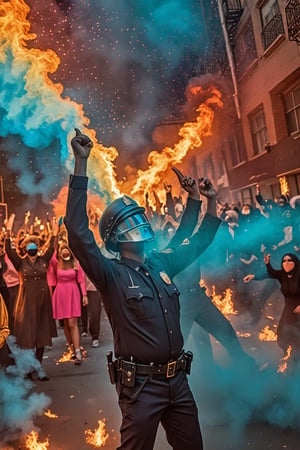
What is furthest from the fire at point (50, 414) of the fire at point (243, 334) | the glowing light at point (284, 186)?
the glowing light at point (284, 186)

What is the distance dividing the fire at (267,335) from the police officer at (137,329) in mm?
3456

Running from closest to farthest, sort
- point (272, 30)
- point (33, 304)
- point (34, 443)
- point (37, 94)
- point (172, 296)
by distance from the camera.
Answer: point (172, 296)
point (34, 443)
point (33, 304)
point (272, 30)
point (37, 94)

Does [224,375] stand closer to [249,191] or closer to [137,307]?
[137,307]

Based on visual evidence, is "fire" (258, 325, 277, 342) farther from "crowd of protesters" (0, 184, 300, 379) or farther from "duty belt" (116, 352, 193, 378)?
"duty belt" (116, 352, 193, 378)

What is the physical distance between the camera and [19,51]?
7.43m

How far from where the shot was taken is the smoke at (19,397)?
11.0 feet

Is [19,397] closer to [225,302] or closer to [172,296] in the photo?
[172,296]

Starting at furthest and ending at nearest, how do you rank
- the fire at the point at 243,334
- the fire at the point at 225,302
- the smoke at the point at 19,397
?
the fire at the point at 225,302 < the fire at the point at 243,334 < the smoke at the point at 19,397

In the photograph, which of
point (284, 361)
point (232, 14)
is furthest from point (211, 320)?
point (232, 14)

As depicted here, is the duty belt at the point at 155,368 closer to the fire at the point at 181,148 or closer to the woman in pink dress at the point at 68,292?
the woman in pink dress at the point at 68,292

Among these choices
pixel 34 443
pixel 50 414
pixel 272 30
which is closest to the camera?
pixel 34 443

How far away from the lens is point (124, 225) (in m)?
2.11

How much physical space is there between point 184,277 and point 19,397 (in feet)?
7.04

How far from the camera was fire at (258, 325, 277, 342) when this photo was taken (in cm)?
519
